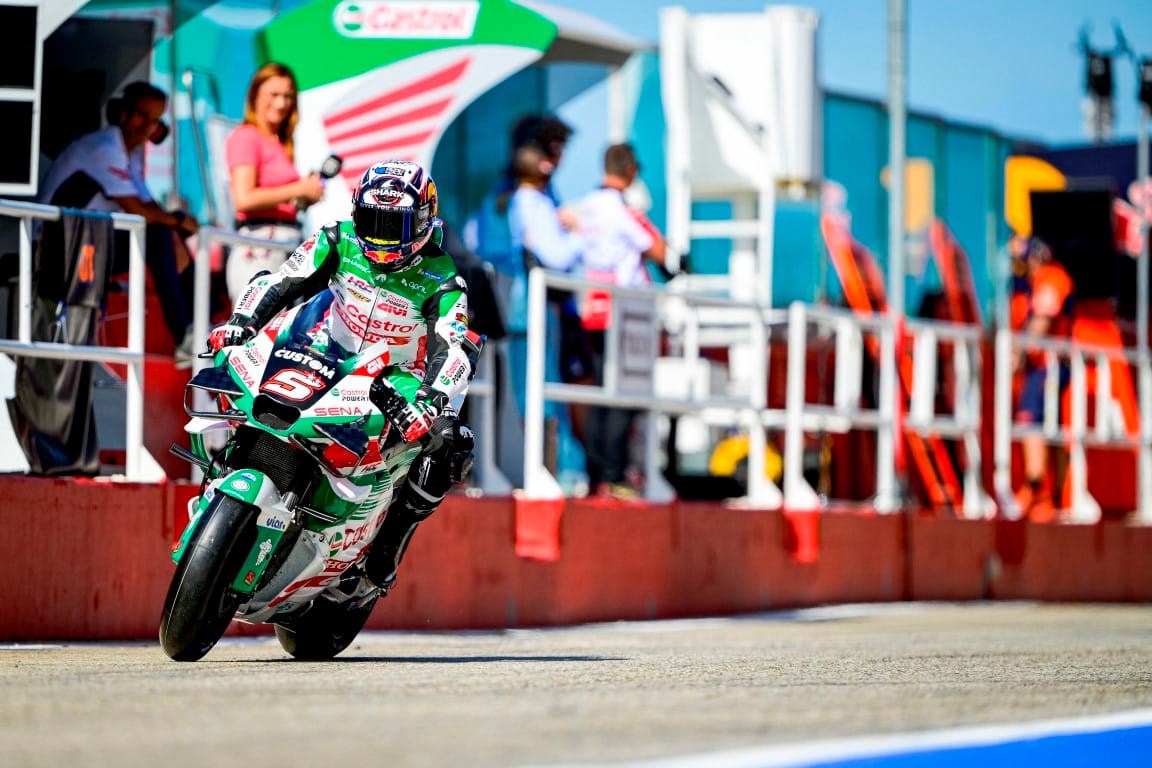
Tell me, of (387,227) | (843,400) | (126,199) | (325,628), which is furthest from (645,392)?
(387,227)

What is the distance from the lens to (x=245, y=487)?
25.0ft

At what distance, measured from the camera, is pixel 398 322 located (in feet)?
27.8

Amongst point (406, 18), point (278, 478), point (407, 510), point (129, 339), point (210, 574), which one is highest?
point (406, 18)

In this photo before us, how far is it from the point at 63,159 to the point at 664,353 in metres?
5.95

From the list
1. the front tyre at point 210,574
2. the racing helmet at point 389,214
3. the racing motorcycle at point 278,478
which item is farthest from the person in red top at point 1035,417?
the front tyre at point 210,574

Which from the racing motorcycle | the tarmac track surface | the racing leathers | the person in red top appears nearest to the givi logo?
the tarmac track surface

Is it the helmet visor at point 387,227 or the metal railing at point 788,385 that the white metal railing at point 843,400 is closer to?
the metal railing at point 788,385

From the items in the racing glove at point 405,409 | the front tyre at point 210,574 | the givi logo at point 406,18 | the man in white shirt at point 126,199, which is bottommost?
the front tyre at point 210,574

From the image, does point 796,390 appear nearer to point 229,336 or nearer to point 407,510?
point 407,510

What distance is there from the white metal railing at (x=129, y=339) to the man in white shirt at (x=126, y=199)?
499 mm

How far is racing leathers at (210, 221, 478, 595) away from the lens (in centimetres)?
817

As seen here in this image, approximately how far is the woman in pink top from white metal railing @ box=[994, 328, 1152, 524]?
23.6 ft

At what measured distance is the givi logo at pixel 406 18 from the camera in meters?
14.4

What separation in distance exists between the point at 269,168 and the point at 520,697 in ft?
21.4
